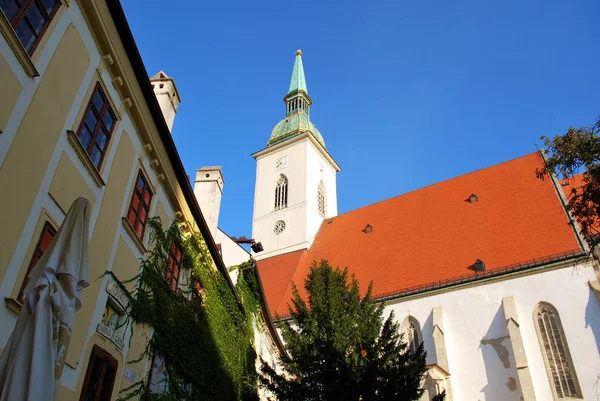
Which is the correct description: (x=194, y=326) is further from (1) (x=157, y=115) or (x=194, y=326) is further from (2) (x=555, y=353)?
(2) (x=555, y=353)

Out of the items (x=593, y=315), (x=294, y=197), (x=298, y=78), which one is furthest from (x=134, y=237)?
(x=298, y=78)

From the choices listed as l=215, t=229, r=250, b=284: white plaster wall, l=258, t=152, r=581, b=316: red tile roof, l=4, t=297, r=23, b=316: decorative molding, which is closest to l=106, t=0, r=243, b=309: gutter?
l=4, t=297, r=23, b=316: decorative molding

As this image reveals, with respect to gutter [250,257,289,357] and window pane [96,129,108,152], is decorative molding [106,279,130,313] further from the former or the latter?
gutter [250,257,289,357]

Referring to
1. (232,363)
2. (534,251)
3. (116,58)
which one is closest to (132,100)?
(116,58)

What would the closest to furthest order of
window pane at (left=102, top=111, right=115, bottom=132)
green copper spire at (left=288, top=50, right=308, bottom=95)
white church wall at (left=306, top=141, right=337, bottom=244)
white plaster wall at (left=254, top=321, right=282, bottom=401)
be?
window pane at (left=102, top=111, right=115, bottom=132) → white plaster wall at (left=254, top=321, right=282, bottom=401) → white church wall at (left=306, top=141, right=337, bottom=244) → green copper spire at (left=288, top=50, right=308, bottom=95)

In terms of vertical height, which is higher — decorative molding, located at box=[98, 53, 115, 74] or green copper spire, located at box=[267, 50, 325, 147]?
green copper spire, located at box=[267, 50, 325, 147]

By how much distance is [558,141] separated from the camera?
8.78m

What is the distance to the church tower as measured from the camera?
95.8ft

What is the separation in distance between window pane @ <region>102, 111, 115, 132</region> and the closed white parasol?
382cm

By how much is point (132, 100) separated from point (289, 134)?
27.0m

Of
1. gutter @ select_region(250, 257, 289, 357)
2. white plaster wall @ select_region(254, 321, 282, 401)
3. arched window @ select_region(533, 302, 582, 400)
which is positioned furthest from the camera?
arched window @ select_region(533, 302, 582, 400)

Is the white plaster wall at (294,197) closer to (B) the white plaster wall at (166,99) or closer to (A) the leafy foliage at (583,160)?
(B) the white plaster wall at (166,99)

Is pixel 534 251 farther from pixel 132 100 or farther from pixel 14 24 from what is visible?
pixel 14 24

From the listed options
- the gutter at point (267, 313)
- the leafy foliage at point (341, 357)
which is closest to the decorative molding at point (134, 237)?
the leafy foliage at point (341, 357)
